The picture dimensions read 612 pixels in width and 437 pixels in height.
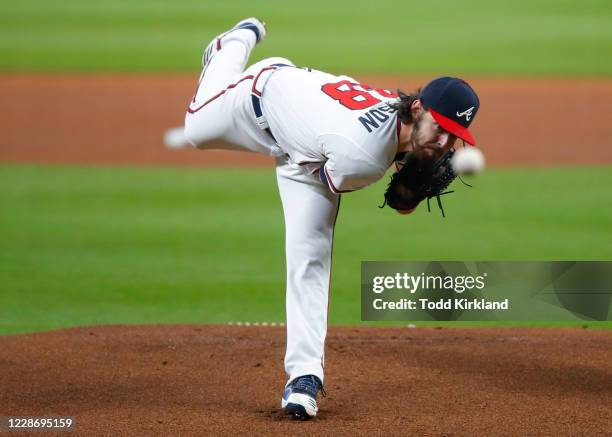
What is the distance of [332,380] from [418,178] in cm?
120

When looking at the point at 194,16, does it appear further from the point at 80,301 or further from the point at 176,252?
the point at 80,301

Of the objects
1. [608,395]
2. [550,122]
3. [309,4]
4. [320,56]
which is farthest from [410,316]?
[309,4]

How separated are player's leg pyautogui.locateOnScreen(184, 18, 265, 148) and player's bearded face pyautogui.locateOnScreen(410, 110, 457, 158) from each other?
2.87 feet

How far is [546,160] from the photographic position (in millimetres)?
10742

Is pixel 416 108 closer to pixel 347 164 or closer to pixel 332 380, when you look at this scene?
pixel 347 164

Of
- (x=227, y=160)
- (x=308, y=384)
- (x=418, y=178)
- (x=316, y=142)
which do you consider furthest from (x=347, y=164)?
(x=227, y=160)

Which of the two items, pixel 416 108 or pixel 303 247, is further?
pixel 303 247

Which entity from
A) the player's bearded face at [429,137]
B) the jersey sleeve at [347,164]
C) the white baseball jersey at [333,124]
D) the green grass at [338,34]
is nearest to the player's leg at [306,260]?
the white baseball jersey at [333,124]

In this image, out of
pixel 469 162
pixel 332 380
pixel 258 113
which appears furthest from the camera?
pixel 332 380

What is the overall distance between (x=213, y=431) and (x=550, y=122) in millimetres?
9179

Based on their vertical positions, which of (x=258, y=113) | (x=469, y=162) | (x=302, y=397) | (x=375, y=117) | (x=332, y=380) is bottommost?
(x=302, y=397)

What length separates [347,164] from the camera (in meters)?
3.67

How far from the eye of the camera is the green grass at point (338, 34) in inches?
612

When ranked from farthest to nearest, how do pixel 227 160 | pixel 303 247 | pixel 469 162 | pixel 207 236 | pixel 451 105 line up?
pixel 227 160 < pixel 207 236 < pixel 303 247 < pixel 451 105 < pixel 469 162
